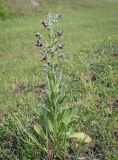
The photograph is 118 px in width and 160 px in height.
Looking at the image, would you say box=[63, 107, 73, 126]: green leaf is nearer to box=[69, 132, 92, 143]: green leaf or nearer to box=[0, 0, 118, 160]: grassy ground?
box=[69, 132, 92, 143]: green leaf

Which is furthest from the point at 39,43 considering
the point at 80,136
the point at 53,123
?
the point at 80,136

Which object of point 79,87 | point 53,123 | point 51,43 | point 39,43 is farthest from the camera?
point 79,87

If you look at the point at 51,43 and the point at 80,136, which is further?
the point at 80,136

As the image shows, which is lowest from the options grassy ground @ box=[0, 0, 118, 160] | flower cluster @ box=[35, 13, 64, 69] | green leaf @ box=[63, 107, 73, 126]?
grassy ground @ box=[0, 0, 118, 160]

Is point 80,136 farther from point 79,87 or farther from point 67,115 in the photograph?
point 79,87

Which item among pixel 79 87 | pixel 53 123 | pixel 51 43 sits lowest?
pixel 79 87

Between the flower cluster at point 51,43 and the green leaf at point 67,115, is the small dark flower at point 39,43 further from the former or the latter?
the green leaf at point 67,115

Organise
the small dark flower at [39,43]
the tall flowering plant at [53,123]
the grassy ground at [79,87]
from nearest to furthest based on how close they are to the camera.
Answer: the small dark flower at [39,43]
the tall flowering plant at [53,123]
the grassy ground at [79,87]

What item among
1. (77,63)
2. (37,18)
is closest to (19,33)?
(37,18)

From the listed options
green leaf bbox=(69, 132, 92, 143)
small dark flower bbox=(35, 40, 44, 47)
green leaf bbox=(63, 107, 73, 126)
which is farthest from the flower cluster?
green leaf bbox=(69, 132, 92, 143)

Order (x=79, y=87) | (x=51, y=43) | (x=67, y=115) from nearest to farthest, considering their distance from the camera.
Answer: (x=51, y=43) → (x=67, y=115) → (x=79, y=87)

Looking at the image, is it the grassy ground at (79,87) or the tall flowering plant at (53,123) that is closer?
the tall flowering plant at (53,123)

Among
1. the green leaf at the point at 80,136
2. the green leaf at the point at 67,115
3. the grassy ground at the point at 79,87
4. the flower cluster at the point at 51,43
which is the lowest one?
the grassy ground at the point at 79,87

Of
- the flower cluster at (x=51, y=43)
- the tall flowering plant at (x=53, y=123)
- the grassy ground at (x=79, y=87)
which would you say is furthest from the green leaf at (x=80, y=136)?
the flower cluster at (x=51, y=43)
